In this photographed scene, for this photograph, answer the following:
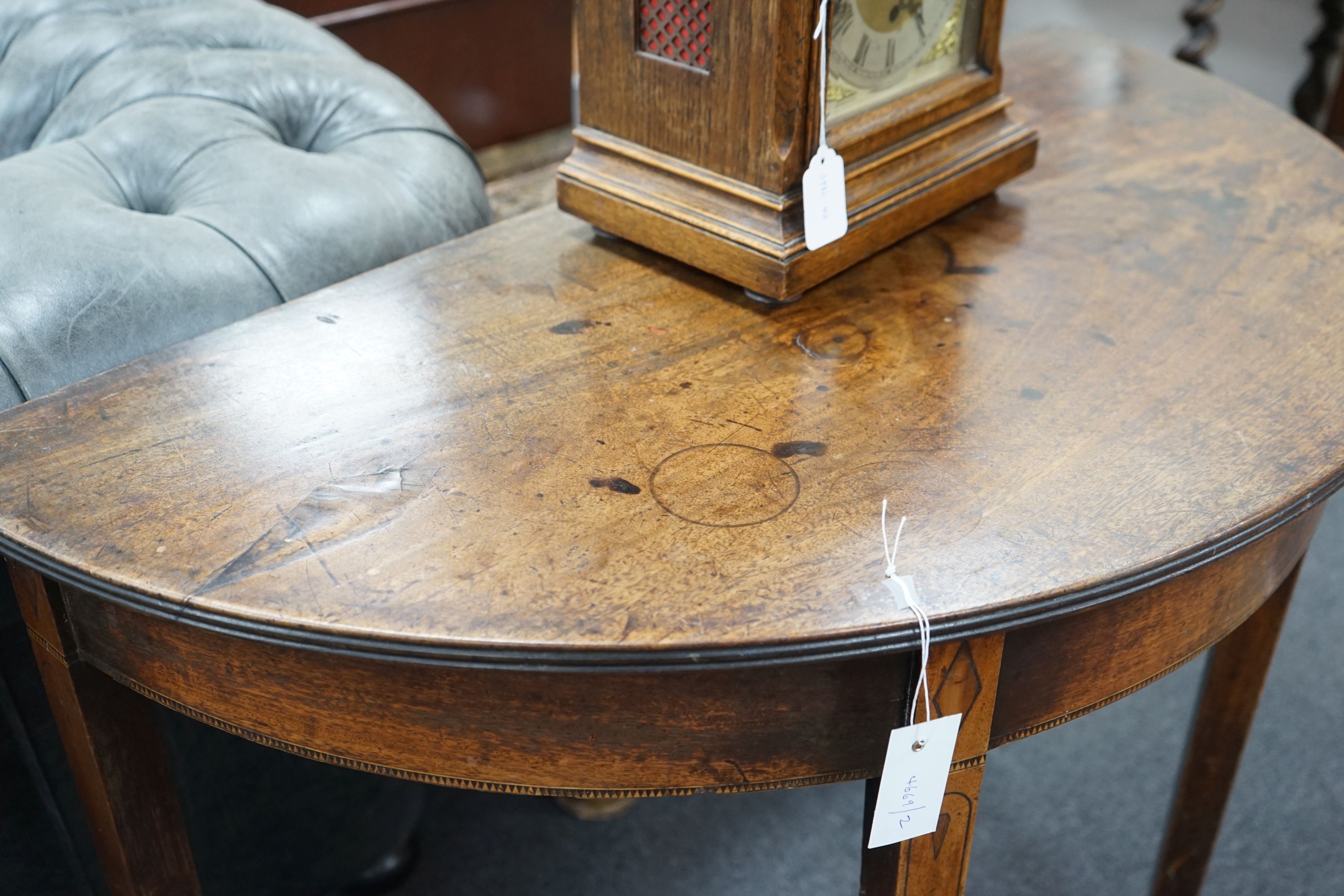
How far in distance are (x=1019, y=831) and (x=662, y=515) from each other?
845mm

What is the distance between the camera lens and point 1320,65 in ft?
8.21

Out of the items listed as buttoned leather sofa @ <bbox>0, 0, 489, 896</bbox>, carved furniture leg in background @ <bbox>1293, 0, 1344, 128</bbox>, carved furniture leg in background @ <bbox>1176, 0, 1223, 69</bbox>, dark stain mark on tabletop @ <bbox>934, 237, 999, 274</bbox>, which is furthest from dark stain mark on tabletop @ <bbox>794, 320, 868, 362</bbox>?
carved furniture leg in background @ <bbox>1293, 0, 1344, 128</bbox>

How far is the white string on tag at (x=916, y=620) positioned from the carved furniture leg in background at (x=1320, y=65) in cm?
242

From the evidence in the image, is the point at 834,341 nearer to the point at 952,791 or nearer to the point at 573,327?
the point at 573,327

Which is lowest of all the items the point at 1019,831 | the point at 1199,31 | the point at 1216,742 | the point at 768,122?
the point at 1019,831

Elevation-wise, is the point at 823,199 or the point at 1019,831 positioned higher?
the point at 823,199

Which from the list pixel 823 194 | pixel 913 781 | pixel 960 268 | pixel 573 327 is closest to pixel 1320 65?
pixel 960 268

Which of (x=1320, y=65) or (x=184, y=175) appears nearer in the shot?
(x=184, y=175)

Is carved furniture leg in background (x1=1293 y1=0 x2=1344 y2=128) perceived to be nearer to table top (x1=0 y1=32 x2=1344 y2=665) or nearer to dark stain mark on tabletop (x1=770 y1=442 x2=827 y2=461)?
table top (x1=0 y1=32 x2=1344 y2=665)

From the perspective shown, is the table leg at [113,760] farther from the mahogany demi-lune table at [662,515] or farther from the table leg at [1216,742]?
the table leg at [1216,742]

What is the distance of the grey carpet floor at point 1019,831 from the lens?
3.88 ft

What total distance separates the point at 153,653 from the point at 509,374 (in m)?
0.25

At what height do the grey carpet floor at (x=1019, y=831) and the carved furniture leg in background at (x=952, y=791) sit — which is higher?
the carved furniture leg in background at (x=952, y=791)

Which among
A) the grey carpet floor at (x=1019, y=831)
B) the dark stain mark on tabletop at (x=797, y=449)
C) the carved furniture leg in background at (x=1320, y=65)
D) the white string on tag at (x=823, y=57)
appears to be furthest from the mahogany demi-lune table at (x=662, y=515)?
the carved furniture leg in background at (x=1320, y=65)
